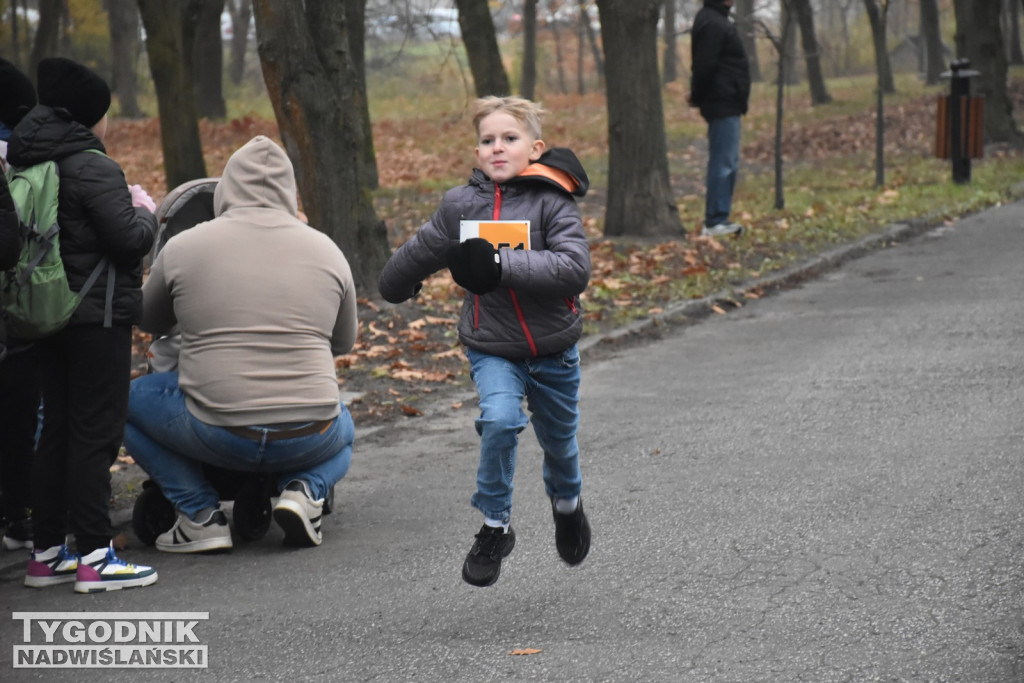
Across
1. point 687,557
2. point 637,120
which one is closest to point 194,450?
point 687,557

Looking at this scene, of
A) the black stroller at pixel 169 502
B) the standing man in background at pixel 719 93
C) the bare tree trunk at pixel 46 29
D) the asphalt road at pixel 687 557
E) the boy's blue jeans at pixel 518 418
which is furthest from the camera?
the bare tree trunk at pixel 46 29

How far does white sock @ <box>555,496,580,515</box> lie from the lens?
4766 mm

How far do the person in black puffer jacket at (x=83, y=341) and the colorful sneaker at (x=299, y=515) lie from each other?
55 centimetres

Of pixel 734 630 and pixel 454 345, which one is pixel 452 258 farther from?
pixel 454 345

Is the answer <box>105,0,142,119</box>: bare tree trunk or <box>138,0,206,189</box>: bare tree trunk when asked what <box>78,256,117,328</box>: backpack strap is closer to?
<box>138,0,206,189</box>: bare tree trunk

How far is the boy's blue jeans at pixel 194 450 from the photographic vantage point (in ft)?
17.6

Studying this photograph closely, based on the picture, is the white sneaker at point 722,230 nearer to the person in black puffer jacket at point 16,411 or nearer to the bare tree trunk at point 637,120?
the bare tree trunk at point 637,120

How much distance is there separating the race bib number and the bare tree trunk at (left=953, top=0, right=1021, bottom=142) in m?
18.2

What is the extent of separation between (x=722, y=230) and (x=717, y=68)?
5.34ft

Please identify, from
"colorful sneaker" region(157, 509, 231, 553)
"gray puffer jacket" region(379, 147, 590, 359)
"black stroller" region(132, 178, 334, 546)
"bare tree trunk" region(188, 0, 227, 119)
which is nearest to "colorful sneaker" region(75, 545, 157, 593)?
"colorful sneaker" region(157, 509, 231, 553)

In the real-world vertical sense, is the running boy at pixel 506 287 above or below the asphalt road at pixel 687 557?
above

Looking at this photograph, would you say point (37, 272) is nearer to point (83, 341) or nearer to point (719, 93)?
point (83, 341)

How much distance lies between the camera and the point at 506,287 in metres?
4.38

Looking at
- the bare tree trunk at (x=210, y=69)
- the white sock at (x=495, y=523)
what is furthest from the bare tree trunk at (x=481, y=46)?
the white sock at (x=495, y=523)
